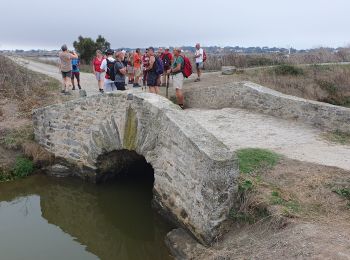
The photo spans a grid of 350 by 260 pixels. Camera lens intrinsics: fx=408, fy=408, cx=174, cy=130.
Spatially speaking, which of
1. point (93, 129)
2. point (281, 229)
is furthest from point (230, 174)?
point (93, 129)

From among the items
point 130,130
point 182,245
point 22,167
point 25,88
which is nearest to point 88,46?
point 25,88

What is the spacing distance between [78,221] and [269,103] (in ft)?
21.5

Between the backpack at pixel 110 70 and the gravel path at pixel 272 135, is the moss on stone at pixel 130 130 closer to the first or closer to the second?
the gravel path at pixel 272 135

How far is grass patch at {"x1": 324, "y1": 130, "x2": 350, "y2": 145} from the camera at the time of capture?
999 cm

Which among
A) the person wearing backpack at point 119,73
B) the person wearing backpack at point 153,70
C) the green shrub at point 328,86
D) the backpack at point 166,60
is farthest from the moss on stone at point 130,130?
the green shrub at point 328,86

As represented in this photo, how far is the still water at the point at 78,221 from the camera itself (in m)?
7.91

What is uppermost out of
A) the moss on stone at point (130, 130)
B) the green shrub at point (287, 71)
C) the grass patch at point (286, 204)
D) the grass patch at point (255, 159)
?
the green shrub at point (287, 71)

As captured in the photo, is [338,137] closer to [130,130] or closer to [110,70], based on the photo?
[130,130]

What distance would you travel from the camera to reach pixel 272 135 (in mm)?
10297

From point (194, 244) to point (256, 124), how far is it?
5.08 m

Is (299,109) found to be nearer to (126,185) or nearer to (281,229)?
(126,185)

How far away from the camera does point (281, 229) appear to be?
6.20 m

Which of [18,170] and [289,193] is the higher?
[289,193]

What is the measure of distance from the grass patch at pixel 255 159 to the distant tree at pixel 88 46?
25066mm
